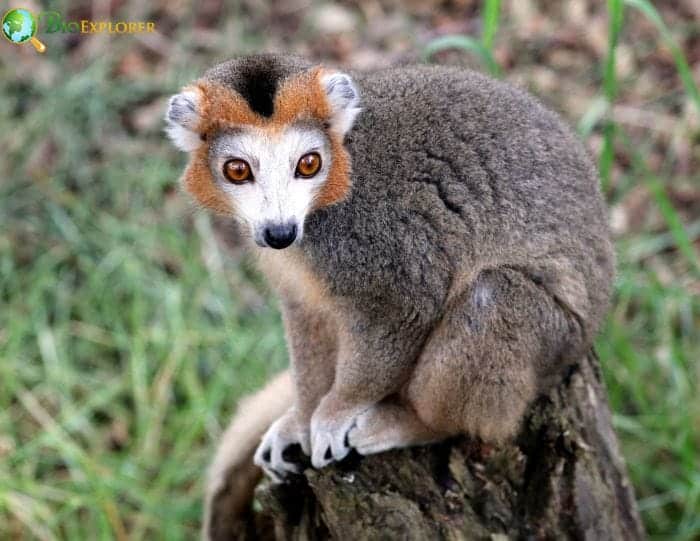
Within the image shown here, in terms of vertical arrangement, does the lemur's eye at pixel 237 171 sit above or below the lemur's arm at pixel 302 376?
above

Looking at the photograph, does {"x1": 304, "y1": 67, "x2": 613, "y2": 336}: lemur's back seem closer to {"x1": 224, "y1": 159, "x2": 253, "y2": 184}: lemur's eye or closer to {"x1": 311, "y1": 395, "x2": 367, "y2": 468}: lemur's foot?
{"x1": 224, "y1": 159, "x2": 253, "y2": 184}: lemur's eye

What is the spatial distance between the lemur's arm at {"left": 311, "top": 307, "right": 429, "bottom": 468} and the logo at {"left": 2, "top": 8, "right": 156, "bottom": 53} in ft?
13.7

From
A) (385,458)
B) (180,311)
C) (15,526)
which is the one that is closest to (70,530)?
(15,526)

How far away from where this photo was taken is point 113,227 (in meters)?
8.06

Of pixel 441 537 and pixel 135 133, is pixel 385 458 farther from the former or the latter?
pixel 135 133

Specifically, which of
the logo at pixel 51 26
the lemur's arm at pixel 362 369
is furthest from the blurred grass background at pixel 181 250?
the lemur's arm at pixel 362 369

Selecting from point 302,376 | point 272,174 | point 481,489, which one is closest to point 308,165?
point 272,174

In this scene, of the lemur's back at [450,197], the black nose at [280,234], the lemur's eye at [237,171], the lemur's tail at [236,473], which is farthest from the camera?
the lemur's tail at [236,473]

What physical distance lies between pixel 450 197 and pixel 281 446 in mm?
1529

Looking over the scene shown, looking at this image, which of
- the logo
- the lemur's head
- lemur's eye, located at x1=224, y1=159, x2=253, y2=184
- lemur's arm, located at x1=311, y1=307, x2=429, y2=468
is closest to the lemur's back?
lemur's arm, located at x1=311, y1=307, x2=429, y2=468

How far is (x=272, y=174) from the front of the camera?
12.4 feet

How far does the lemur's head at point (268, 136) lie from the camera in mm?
3775

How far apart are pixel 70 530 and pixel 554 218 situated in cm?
394

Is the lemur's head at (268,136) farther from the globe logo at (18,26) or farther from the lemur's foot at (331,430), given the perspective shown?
the globe logo at (18,26)
